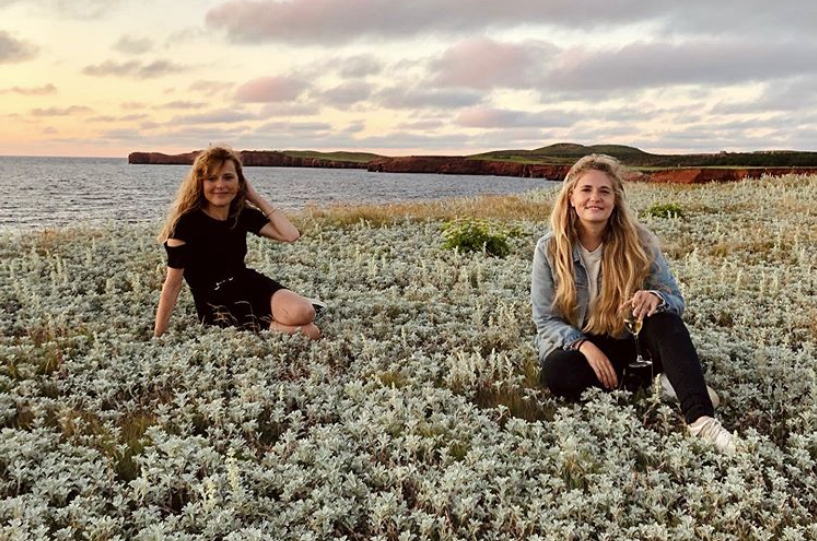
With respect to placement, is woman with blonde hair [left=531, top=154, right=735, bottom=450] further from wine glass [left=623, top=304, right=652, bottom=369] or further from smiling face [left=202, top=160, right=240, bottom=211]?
smiling face [left=202, top=160, right=240, bottom=211]

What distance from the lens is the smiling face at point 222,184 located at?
7895 millimetres

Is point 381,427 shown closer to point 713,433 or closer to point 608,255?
point 713,433

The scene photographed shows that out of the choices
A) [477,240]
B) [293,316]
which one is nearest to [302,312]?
[293,316]

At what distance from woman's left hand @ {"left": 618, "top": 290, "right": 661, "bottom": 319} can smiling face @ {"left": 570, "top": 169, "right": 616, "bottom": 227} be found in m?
0.90

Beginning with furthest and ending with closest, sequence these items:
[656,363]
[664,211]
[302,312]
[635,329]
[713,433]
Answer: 1. [664,211]
2. [302,312]
3. [656,363]
4. [635,329]
5. [713,433]

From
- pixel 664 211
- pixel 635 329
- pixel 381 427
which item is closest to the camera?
pixel 381 427

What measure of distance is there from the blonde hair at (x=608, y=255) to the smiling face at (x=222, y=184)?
13.5ft

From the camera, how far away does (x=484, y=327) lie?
8.27 metres

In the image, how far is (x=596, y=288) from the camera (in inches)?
253

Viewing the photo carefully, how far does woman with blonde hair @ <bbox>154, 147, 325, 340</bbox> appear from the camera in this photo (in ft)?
25.6

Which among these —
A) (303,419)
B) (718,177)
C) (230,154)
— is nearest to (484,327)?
(303,419)

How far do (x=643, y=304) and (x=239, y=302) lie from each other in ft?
16.5

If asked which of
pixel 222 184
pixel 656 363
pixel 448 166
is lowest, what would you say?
pixel 656 363

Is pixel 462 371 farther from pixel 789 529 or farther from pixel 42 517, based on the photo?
pixel 42 517
